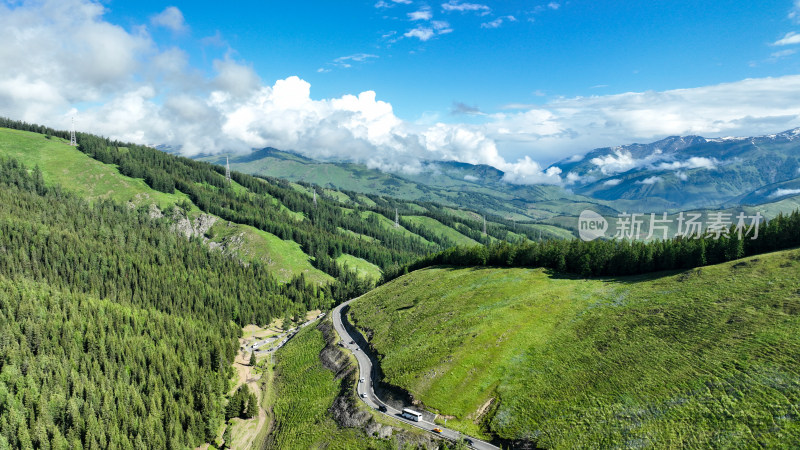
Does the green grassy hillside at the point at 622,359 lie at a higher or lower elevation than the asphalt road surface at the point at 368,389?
higher

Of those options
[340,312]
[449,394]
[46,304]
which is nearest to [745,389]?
[449,394]

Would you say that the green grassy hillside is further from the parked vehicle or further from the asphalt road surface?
the parked vehicle

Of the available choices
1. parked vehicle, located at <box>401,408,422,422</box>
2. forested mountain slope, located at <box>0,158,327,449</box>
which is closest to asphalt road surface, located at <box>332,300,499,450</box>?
parked vehicle, located at <box>401,408,422,422</box>

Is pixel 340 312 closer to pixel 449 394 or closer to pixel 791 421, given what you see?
pixel 449 394

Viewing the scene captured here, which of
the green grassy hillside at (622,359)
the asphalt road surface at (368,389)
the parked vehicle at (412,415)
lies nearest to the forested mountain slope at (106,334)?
the asphalt road surface at (368,389)

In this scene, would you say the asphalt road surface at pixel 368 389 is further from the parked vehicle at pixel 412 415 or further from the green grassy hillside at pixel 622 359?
the green grassy hillside at pixel 622 359

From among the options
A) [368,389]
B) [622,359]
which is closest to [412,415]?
[368,389]
